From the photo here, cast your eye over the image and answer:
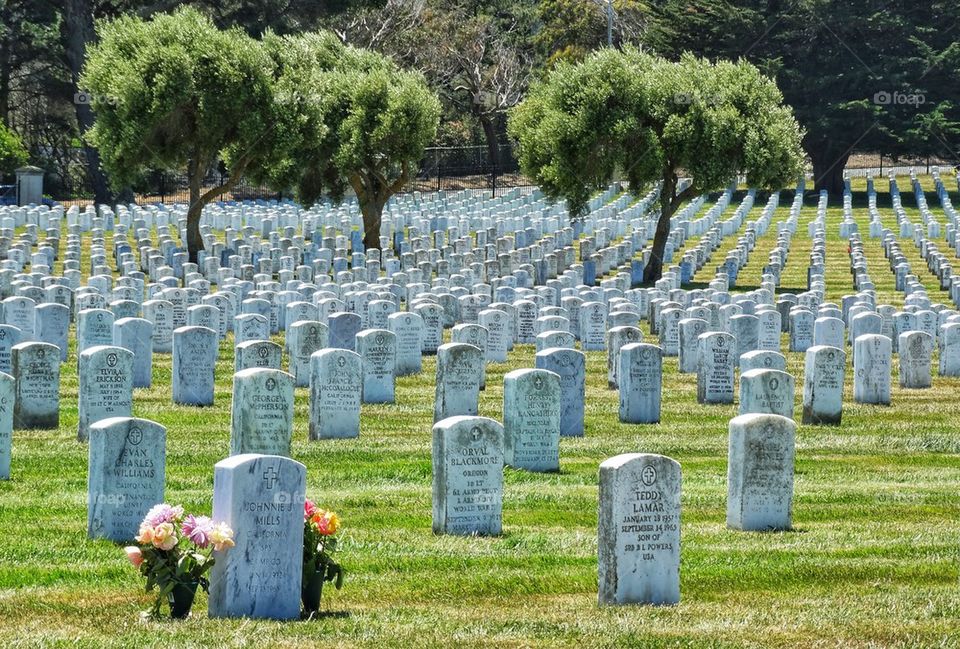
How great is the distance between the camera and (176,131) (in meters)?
44.3

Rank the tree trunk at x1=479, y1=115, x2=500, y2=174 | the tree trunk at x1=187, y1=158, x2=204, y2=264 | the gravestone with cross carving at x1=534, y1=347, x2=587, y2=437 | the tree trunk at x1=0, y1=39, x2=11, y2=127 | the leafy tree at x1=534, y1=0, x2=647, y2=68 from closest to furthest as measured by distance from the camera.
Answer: the gravestone with cross carving at x1=534, y1=347, x2=587, y2=437
the tree trunk at x1=187, y1=158, x2=204, y2=264
the tree trunk at x1=0, y1=39, x2=11, y2=127
the tree trunk at x1=479, y1=115, x2=500, y2=174
the leafy tree at x1=534, y1=0, x2=647, y2=68

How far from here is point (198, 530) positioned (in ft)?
32.8

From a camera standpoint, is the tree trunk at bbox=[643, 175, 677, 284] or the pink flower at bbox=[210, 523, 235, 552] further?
the tree trunk at bbox=[643, 175, 677, 284]

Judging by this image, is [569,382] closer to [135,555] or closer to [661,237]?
[135,555]

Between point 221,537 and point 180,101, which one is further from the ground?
point 180,101

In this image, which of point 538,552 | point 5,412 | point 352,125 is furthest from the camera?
point 352,125

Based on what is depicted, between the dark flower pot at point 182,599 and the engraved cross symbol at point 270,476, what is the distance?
2.59 feet

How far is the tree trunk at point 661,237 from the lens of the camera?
45156 millimetres

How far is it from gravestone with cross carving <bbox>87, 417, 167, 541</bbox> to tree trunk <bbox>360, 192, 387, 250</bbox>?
35266 mm

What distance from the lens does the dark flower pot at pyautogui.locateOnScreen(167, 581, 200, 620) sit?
1027cm

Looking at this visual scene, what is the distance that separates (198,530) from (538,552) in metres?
3.57

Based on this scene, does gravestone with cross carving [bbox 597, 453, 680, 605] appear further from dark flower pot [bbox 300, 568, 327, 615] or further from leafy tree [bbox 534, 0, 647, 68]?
leafy tree [bbox 534, 0, 647, 68]

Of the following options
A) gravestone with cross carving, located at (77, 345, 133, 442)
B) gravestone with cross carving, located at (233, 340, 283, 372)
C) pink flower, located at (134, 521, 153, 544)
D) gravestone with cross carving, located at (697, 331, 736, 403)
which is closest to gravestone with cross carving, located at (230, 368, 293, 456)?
gravestone with cross carving, located at (77, 345, 133, 442)

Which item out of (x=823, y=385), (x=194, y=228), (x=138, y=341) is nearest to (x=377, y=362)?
(x=138, y=341)
